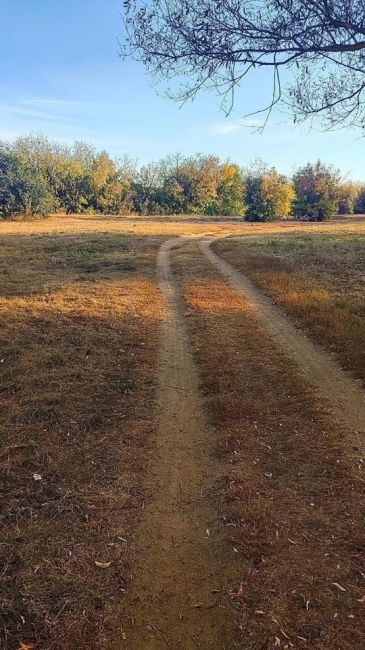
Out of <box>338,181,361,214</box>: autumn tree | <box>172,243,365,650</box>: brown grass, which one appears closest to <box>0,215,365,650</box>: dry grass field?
<box>172,243,365,650</box>: brown grass

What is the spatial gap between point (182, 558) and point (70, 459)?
6.23ft

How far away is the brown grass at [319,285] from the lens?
356 inches

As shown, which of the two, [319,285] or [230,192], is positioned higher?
[230,192]

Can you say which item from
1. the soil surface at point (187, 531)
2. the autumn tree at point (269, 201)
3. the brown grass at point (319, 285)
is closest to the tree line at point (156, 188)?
the autumn tree at point (269, 201)

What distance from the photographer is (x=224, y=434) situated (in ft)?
18.3

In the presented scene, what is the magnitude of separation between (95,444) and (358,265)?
16000 mm

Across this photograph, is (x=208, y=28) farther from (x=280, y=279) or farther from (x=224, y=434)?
(x=280, y=279)

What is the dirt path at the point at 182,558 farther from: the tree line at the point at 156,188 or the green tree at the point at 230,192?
the green tree at the point at 230,192

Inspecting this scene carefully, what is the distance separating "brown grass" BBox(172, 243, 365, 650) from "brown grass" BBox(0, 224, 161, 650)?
0.96 metres

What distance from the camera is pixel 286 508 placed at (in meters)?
4.27

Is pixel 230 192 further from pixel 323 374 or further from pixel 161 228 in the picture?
pixel 323 374

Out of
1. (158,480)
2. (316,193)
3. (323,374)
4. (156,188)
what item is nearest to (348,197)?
(316,193)

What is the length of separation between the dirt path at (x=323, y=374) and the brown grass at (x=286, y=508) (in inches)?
8.1

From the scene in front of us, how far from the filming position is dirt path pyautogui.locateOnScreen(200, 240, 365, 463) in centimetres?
584
